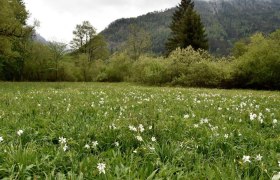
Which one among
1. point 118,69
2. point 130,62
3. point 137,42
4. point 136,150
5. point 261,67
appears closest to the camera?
point 136,150

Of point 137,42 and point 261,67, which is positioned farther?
point 137,42

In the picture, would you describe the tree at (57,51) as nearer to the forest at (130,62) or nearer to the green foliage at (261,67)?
the forest at (130,62)

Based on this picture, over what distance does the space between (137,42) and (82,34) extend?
14.1 m

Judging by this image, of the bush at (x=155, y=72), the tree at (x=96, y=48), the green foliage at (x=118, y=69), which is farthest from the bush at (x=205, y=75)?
the tree at (x=96, y=48)

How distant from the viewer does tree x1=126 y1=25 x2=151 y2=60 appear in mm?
84688

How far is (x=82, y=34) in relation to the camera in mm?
85688

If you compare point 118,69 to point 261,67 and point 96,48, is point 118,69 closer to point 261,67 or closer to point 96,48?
point 96,48

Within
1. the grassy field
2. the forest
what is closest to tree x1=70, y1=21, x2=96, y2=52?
the forest

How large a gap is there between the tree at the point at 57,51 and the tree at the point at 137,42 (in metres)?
19.2

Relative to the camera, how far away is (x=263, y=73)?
43.0 meters

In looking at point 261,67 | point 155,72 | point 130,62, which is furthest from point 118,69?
point 261,67

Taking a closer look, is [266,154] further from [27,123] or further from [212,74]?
[212,74]

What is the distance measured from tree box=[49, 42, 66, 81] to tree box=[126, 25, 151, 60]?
19.2 meters

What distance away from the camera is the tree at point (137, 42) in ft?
278
